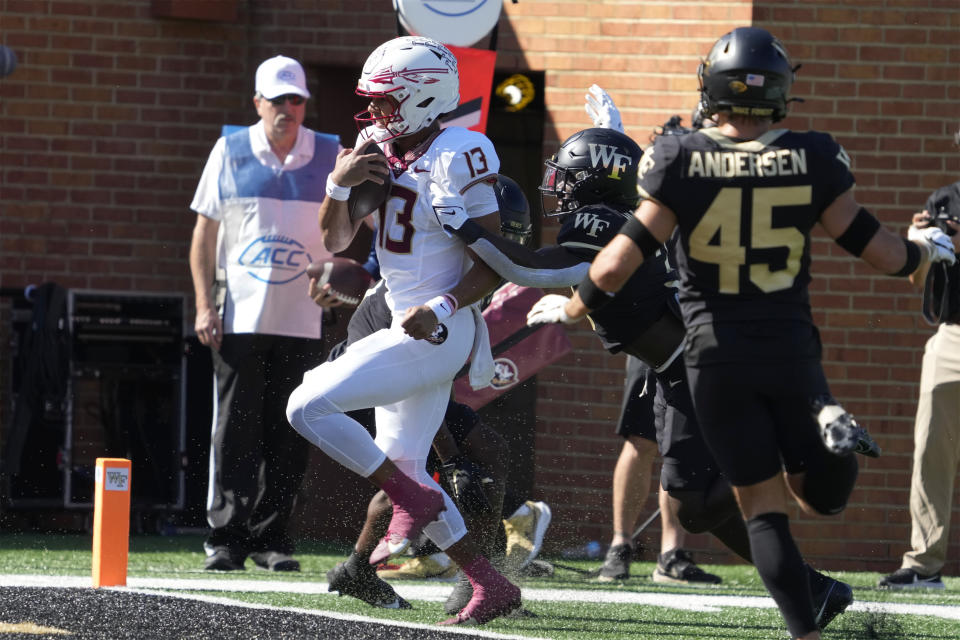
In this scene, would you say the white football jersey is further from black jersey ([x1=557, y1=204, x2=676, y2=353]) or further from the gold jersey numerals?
the gold jersey numerals

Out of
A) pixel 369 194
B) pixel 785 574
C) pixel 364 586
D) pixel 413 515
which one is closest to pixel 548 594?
pixel 364 586

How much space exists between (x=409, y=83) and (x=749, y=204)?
169 cm

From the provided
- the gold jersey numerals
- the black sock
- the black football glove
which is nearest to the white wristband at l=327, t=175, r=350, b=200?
the black football glove

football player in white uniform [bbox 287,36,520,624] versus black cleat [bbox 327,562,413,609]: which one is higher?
football player in white uniform [bbox 287,36,520,624]

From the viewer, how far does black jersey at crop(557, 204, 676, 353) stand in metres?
5.77

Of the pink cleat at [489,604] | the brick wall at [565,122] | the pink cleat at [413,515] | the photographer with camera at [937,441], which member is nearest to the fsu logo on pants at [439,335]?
the pink cleat at [413,515]

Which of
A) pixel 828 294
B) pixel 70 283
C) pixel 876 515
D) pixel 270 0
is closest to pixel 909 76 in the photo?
pixel 828 294

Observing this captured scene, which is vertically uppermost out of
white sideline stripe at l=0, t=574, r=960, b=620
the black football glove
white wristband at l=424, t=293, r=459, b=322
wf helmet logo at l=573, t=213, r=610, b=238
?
wf helmet logo at l=573, t=213, r=610, b=238

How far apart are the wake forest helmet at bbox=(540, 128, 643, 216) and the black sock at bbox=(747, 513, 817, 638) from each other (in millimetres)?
1881

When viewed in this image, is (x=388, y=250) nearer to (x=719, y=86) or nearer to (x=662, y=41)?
(x=719, y=86)

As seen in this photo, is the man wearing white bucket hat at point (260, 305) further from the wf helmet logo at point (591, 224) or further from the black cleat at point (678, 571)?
the wf helmet logo at point (591, 224)

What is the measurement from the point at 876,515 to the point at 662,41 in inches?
110

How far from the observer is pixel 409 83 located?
19.1ft

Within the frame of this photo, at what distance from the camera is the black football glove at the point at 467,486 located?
251 inches
